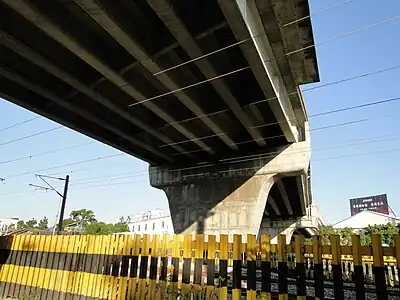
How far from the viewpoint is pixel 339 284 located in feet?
15.3

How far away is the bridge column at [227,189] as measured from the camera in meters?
11.7

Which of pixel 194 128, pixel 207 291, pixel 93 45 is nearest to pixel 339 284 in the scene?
pixel 207 291

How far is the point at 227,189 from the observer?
12609mm

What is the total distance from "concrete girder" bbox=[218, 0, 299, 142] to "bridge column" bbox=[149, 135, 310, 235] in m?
2.22

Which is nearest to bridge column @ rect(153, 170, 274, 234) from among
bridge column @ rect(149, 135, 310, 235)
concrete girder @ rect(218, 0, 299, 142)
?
bridge column @ rect(149, 135, 310, 235)

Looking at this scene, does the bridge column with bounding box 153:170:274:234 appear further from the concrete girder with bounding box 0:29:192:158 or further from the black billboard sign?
the black billboard sign

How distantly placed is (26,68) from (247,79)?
18.7 ft

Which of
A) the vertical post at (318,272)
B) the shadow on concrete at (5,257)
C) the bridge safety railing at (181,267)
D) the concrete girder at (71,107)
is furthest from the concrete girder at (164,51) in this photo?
the shadow on concrete at (5,257)

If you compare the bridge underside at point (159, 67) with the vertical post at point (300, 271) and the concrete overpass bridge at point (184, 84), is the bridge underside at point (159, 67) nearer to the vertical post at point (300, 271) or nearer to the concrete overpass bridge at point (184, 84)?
the concrete overpass bridge at point (184, 84)

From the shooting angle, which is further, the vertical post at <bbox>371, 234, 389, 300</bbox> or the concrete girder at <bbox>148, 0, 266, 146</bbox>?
the concrete girder at <bbox>148, 0, 266, 146</bbox>

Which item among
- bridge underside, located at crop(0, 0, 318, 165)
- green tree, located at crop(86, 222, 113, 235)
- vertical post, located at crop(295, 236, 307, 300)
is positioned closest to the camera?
vertical post, located at crop(295, 236, 307, 300)

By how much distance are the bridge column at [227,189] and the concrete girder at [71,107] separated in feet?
5.76

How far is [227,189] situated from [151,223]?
5536 centimetres

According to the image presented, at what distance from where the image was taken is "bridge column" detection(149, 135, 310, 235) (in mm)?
11664
